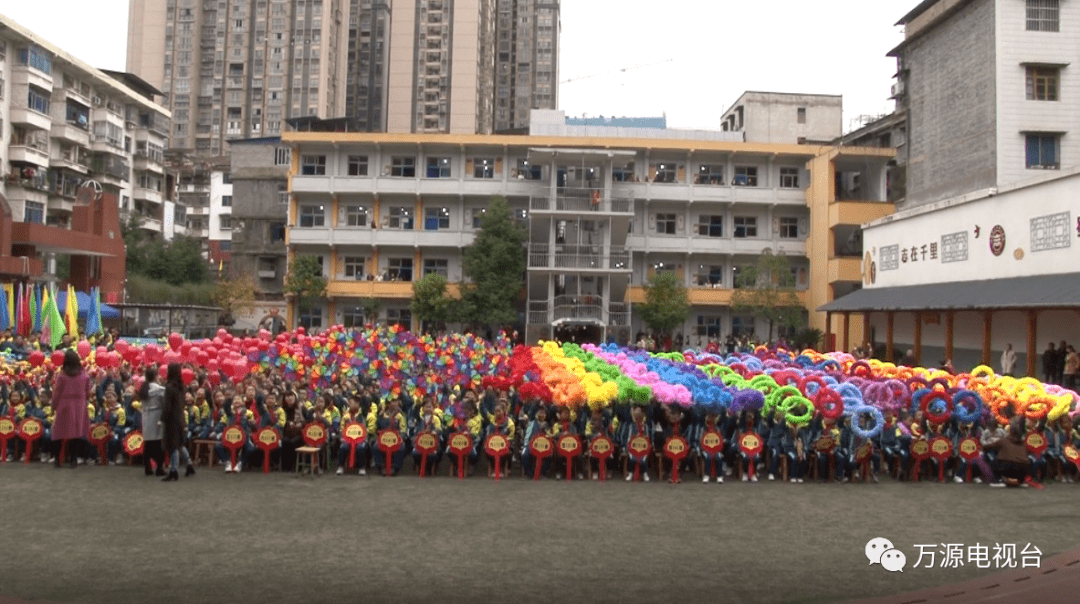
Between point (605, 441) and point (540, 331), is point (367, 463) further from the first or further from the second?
point (540, 331)

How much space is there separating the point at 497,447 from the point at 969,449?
7251 mm

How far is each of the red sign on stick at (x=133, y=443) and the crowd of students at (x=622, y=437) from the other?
34 cm

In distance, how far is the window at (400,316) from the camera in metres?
47.2

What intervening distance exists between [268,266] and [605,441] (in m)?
46.9

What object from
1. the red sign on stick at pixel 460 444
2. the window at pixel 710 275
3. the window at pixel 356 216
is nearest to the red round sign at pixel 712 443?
the red sign on stick at pixel 460 444

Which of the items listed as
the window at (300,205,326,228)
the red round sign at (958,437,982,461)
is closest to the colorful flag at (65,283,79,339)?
the window at (300,205,326,228)

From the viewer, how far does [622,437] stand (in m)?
14.7

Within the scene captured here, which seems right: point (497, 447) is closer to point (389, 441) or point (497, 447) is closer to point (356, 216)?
point (389, 441)

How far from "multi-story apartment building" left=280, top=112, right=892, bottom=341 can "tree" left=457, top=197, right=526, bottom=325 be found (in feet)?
4.10

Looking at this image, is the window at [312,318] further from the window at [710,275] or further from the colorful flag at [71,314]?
the window at [710,275]

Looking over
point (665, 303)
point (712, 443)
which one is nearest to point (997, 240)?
point (712, 443)

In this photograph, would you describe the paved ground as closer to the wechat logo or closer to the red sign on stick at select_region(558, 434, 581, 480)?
the wechat logo

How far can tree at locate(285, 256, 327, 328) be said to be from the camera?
44688mm

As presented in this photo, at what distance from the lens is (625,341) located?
143 feet
